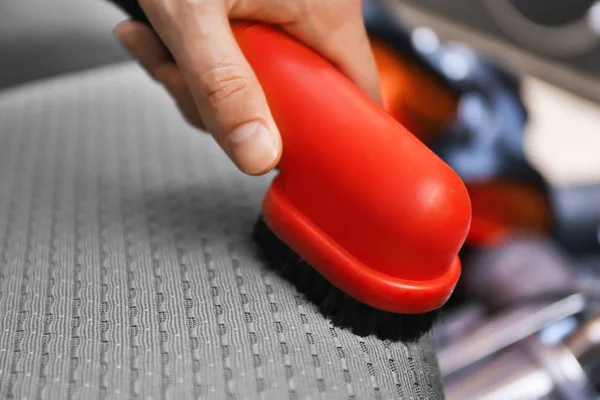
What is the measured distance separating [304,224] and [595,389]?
8.5 inches

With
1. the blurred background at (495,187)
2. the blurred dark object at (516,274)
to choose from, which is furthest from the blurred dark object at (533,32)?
the blurred dark object at (516,274)

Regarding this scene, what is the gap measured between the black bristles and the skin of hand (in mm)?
57

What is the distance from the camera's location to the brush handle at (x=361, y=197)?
0.32m

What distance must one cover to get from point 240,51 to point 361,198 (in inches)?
4.9

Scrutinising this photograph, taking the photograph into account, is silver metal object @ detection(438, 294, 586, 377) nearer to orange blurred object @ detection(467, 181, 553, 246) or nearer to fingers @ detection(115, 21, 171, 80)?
orange blurred object @ detection(467, 181, 553, 246)

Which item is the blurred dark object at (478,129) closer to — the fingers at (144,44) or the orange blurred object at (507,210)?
the orange blurred object at (507,210)

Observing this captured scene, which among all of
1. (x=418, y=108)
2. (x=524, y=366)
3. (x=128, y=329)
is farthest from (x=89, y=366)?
(x=418, y=108)

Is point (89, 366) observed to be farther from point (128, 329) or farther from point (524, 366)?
point (524, 366)

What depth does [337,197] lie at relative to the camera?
336mm

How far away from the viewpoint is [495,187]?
608 mm

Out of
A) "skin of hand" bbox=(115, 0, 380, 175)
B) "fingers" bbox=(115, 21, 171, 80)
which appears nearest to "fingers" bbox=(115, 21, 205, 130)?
"fingers" bbox=(115, 21, 171, 80)

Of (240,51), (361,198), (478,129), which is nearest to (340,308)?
(361,198)

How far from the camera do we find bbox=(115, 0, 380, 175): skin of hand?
14.2 inches

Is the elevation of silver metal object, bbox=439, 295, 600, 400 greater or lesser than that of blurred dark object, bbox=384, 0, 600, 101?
greater
